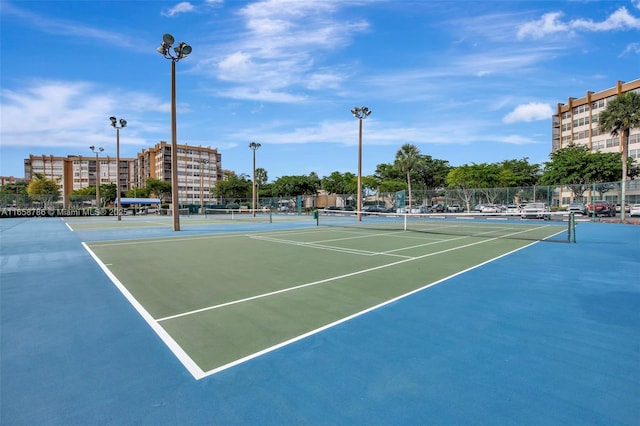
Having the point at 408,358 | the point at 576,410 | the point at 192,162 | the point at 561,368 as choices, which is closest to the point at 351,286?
the point at 408,358

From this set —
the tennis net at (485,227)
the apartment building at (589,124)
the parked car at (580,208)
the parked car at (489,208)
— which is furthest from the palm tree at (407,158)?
the apartment building at (589,124)

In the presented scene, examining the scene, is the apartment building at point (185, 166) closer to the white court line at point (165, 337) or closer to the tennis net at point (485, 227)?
the tennis net at point (485, 227)

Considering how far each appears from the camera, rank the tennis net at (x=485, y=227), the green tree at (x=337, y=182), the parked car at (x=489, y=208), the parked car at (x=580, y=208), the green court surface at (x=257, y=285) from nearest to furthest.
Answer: the green court surface at (x=257, y=285), the tennis net at (x=485, y=227), the parked car at (x=580, y=208), the parked car at (x=489, y=208), the green tree at (x=337, y=182)

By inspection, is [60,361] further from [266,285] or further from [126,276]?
[126,276]

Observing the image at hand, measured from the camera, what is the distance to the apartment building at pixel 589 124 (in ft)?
223

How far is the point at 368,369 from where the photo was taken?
3.50 metres

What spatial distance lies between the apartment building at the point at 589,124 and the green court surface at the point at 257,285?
68606 millimetres

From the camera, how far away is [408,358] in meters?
3.74

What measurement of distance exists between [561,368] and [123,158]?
184 m

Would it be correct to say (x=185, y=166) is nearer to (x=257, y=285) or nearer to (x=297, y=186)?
(x=297, y=186)

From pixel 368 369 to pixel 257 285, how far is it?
13.0 feet

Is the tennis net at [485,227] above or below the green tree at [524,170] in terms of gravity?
below

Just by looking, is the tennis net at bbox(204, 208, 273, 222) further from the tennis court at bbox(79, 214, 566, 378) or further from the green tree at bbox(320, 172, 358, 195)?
the green tree at bbox(320, 172, 358, 195)

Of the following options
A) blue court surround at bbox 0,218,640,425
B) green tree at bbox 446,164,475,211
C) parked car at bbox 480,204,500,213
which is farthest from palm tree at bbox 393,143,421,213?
blue court surround at bbox 0,218,640,425
